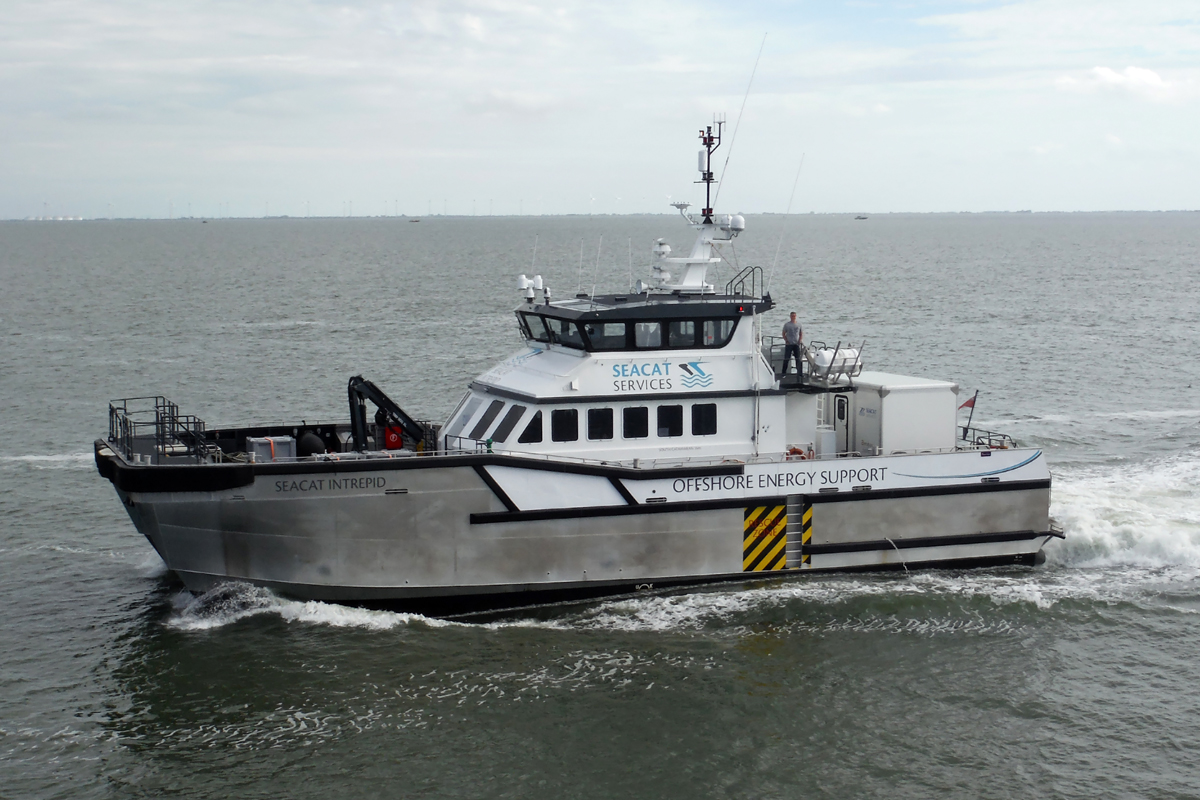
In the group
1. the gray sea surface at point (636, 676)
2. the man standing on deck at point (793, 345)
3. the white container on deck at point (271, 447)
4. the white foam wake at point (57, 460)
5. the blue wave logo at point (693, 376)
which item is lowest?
the gray sea surface at point (636, 676)

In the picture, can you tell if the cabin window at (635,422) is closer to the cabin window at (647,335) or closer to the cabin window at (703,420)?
the cabin window at (703,420)

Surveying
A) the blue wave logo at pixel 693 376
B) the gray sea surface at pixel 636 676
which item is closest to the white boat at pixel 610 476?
the blue wave logo at pixel 693 376

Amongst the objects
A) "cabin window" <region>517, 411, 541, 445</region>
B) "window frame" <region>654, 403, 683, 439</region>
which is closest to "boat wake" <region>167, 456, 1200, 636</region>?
"window frame" <region>654, 403, 683, 439</region>

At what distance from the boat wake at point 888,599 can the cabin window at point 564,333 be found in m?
3.69

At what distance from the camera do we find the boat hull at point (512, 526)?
1504 cm

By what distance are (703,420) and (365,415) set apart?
4977 mm

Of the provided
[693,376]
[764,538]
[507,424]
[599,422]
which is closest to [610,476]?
[599,422]

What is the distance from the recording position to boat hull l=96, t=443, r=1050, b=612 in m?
15.0

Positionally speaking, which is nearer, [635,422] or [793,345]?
[635,422]

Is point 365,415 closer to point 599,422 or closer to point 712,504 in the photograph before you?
point 599,422

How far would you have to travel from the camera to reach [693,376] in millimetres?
A: 16734

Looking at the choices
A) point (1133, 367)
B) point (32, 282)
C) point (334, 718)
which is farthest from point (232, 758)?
point (32, 282)

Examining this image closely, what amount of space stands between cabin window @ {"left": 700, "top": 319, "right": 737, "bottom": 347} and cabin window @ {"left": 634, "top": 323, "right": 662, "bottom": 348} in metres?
0.65

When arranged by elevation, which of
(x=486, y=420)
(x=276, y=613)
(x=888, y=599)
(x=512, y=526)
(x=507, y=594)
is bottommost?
(x=888, y=599)
